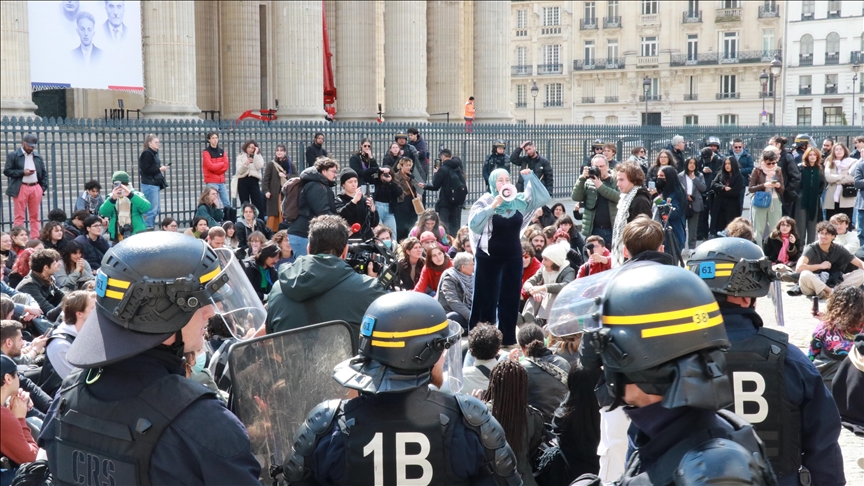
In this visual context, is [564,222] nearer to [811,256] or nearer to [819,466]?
[811,256]

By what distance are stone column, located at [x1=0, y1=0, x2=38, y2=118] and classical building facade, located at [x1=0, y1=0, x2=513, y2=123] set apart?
0.02 metres

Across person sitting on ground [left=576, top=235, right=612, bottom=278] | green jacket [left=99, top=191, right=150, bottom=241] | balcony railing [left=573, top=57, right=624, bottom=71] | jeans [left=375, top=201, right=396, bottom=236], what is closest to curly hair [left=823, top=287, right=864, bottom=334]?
person sitting on ground [left=576, top=235, right=612, bottom=278]

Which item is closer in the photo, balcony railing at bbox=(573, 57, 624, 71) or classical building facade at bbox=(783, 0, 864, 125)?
classical building facade at bbox=(783, 0, 864, 125)

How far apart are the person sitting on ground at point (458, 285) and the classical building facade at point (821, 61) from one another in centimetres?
6155

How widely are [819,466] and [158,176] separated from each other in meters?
13.2

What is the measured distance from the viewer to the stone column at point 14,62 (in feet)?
60.5

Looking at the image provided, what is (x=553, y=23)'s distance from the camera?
243ft

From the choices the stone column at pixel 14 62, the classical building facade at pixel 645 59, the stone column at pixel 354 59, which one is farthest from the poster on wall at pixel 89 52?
the classical building facade at pixel 645 59

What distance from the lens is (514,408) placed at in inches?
182

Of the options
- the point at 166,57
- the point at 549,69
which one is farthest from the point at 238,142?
the point at 549,69

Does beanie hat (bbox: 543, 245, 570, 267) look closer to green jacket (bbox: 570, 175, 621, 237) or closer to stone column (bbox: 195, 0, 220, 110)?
green jacket (bbox: 570, 175, 621, 237)

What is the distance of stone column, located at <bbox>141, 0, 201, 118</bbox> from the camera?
20938 millimetres

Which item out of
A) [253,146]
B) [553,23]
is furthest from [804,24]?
[253,146]

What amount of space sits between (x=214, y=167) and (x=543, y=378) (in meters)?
11.6
